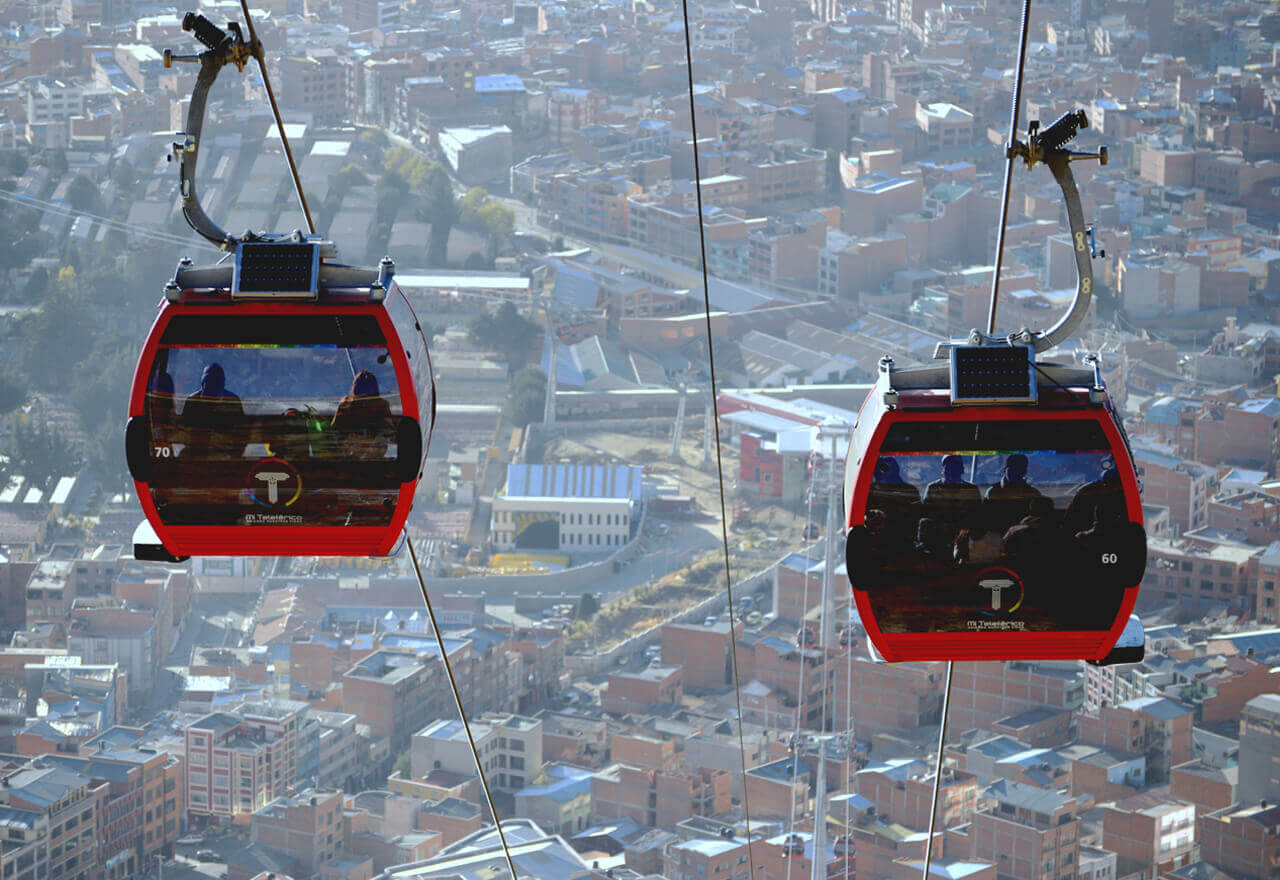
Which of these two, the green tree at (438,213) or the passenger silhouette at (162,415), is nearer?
the passenger silhouette at (162,415)

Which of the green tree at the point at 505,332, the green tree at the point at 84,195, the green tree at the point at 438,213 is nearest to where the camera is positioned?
the green tree at the point at 505,332

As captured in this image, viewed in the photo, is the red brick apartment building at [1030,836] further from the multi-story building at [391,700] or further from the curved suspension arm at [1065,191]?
the curved suspension arm at [1065,191]

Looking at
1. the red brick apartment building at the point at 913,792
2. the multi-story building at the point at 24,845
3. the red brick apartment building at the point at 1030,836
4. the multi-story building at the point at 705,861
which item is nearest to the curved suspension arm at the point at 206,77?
the multi-story building at the point at 705,861

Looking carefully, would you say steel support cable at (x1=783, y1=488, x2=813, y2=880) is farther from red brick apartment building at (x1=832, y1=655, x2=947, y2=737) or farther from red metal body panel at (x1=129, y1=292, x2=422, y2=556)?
red metal body panel at (x1=129, y1=292, x2=422, y2=556)

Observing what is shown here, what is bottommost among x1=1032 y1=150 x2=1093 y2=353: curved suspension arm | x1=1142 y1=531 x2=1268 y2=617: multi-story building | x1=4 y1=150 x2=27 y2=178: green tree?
x1=1142 y1=531 x2=1268 y2=617: multi-story building

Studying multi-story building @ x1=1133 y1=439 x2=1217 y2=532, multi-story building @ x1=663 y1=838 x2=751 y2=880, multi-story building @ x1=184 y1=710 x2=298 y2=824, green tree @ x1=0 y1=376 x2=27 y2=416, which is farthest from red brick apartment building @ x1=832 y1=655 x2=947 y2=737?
green tree @ x1=0 y1=376 x2=27 y2=416

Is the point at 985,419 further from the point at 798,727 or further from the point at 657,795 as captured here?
the point at 798,727

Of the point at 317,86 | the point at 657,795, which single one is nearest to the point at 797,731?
the point at 657,795
